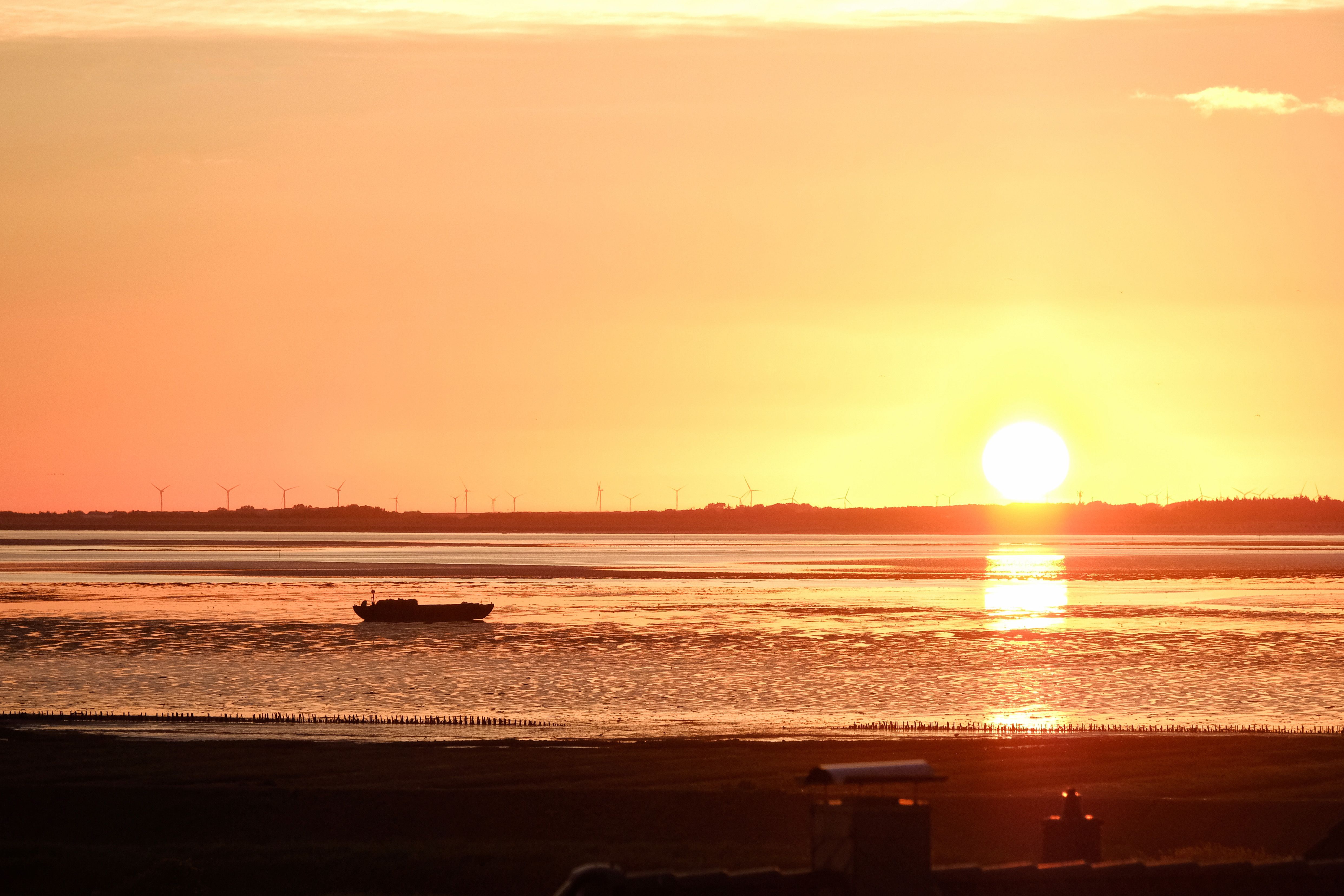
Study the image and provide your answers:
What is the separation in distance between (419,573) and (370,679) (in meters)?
86.0

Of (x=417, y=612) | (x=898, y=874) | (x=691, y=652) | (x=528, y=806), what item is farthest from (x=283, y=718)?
(x=417, y=612)

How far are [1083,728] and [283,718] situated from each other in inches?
933

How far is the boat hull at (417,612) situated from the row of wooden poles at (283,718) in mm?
34838

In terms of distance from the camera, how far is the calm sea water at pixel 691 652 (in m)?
44.7

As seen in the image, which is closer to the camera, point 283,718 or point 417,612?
point 283,718

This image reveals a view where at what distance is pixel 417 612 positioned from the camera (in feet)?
262

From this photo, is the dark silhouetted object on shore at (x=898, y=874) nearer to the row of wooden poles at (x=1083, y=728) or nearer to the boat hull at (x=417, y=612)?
the row of wooden poles at (x=1083, y=728)

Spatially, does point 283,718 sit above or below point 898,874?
below

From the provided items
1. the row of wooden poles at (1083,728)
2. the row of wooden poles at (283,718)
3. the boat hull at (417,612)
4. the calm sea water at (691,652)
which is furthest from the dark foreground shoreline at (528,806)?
the boat hull at (417,612)

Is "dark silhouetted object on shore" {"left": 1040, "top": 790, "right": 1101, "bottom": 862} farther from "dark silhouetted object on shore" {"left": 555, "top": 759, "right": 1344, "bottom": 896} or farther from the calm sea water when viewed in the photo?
the calm sea water

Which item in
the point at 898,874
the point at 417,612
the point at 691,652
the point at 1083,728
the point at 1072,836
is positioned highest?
the point at 898,874

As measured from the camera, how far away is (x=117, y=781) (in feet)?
93.1

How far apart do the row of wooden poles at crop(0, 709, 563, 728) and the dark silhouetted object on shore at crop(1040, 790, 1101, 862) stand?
2462 centimetres

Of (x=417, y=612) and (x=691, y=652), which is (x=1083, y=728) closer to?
(x=691, y=652)
